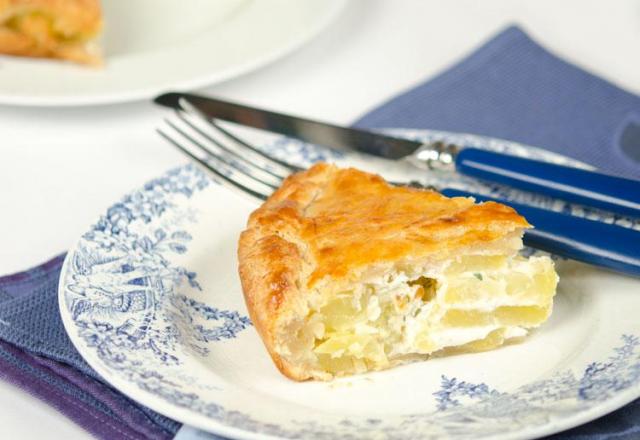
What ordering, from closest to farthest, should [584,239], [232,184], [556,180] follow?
[584,239] → [556,180] → [232,184]

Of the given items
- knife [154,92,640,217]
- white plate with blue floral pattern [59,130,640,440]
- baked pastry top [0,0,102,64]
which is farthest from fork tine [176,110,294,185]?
baked pastry top [0,0,102,64]

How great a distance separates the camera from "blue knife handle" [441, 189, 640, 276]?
10.1 feet

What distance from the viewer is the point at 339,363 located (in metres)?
2.93

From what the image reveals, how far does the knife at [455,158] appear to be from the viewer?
3.36 meters

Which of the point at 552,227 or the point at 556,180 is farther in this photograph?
the point at 556,180

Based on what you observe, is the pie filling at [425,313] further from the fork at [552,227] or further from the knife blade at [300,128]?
the knife blade at [300,128]

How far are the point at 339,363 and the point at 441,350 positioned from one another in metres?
0.28

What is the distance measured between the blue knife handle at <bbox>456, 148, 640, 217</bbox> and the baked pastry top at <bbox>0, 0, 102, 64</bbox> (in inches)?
77.4

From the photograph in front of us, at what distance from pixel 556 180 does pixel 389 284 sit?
81 centimetres

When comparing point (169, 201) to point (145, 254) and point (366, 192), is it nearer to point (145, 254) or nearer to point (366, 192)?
point (145, 254)

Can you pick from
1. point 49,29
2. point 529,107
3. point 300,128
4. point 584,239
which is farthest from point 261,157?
point 49,29

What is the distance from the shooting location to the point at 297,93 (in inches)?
190

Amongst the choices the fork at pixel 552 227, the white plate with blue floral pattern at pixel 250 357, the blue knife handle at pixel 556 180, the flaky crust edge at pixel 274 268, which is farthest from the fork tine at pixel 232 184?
the blue knife handle at pixel 556 180

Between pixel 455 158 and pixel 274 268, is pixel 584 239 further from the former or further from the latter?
pixel 274 268
